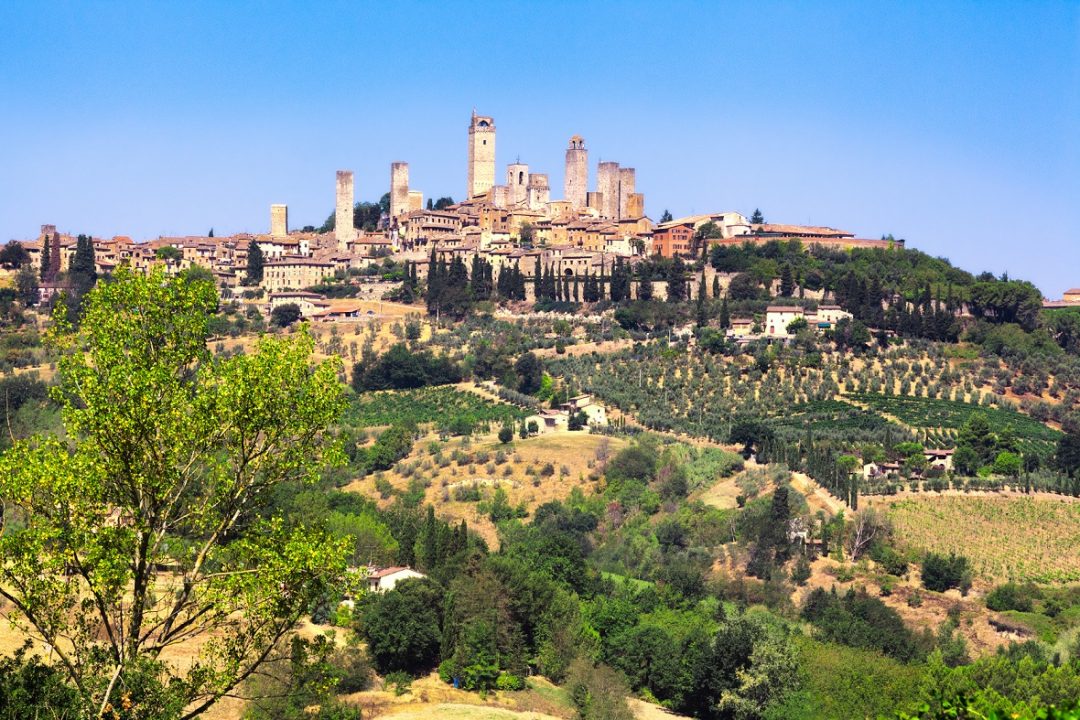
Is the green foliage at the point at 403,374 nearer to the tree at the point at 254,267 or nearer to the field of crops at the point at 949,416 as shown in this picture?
the field of crops at the point at 949,416

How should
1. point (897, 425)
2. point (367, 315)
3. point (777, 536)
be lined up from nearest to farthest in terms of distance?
point (777, 536)
point (897, 425)
point (367, 315)

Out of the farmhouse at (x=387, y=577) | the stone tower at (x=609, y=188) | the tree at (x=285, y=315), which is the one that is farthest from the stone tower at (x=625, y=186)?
the farmhouse at (x=387, y=577)

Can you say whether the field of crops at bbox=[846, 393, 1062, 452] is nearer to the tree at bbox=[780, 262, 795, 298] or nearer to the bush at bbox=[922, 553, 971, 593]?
the bush at bbox=[922, 553, 971, 593]

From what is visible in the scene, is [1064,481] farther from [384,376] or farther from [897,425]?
[384,376]

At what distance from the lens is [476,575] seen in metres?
42.7

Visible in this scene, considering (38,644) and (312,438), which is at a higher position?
(312,438)

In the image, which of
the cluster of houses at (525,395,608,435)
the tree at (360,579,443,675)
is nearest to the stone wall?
the cluster of houses at (525,395,608,435)

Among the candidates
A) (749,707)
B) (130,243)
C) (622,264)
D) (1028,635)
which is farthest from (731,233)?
(749,707)

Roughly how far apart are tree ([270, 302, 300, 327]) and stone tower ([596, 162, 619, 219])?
28.3 metres

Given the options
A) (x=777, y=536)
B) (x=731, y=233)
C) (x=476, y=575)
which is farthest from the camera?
(x=731, y=233)

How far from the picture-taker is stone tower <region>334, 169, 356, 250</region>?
10644 cm

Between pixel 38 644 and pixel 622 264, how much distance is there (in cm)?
6146

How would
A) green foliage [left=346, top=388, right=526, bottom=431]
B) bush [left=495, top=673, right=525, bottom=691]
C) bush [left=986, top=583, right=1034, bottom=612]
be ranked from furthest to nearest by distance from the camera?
green foliage [left=346, top=388, right=526, bottom=431] → bush [left=986, top=583, right=1034, bottom=612] → bush [left=495, top=673, right=525, bottom=691]

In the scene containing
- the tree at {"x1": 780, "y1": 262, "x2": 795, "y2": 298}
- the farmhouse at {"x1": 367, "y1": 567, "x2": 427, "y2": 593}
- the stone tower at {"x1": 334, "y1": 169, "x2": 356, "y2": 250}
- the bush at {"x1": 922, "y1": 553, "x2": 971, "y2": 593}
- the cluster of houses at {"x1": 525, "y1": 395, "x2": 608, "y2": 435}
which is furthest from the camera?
the stone tower at {"x1": 334, "y1": 169, "x2": 356, "y2": 250}
